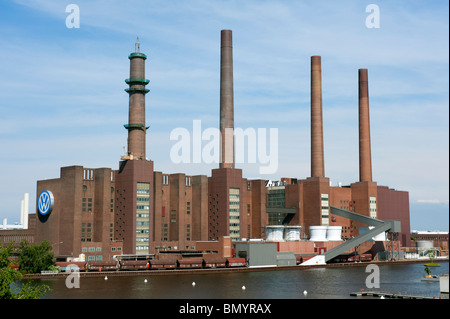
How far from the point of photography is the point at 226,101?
174 metres

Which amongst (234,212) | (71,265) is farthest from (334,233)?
(71,265)

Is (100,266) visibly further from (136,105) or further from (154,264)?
(136,105)

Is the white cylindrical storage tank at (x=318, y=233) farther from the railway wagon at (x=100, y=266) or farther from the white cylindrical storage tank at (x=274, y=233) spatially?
the railway wagon at (x=100, y=266)

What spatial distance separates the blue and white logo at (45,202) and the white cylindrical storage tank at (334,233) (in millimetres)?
88992

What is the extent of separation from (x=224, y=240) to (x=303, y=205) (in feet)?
151

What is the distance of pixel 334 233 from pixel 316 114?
3951 centimetres

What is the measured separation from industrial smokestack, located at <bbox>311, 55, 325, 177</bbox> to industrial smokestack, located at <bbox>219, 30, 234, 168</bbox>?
94.8 ft

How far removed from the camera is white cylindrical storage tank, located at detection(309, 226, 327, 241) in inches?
7367

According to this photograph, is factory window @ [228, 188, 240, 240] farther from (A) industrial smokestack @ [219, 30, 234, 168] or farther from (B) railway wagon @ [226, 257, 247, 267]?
(B) railway wagon @ [226, 257, 247, 267]

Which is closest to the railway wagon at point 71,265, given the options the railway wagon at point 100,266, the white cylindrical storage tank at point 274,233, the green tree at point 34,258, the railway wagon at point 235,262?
the railway wagon at point 100,266

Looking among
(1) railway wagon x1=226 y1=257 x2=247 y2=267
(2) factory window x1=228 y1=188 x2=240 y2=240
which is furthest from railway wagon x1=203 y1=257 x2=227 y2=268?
(2) factory window x1=228 y1=188 x2=240 y2=240
